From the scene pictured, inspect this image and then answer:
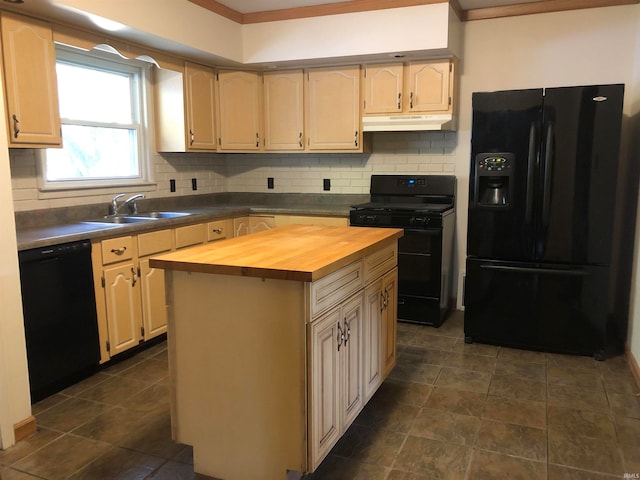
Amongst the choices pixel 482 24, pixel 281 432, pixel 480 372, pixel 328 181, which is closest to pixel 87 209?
pixel 328 181

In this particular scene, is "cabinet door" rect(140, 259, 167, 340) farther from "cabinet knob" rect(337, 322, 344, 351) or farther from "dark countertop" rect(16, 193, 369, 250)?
"cabinet knob" rect(337, 322, 344, 351)

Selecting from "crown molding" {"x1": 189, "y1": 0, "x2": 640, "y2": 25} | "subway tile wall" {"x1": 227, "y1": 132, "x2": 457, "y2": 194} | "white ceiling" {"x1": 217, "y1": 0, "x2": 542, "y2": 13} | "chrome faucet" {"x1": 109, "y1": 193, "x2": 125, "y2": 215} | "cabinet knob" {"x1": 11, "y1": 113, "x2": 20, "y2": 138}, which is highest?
"white ceiling" {"x1": 217, "y1": 0, "x2": 542, "y2": 13}

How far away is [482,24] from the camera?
4.21 metres

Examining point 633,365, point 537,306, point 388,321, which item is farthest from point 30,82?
point 633,365

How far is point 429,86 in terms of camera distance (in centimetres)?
411

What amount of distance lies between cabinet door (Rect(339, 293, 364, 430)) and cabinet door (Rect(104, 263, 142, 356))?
170cm

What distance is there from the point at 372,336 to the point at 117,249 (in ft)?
5.66

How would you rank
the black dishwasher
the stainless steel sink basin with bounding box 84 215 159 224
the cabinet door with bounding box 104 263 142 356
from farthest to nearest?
1. the stainless steel sink basin with bounding box 84 215 159 224
2. the cabinet door with bounding box 104 263 142 356
3. the black dishwasher

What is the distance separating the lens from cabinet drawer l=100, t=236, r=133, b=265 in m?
3.11

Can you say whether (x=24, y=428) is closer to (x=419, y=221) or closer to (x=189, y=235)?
(x=189, y=235)

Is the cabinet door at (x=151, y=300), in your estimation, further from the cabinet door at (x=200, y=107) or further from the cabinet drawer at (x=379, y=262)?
the cabinet drawer at (x=379, y=262)

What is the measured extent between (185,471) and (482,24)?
394 centimetres

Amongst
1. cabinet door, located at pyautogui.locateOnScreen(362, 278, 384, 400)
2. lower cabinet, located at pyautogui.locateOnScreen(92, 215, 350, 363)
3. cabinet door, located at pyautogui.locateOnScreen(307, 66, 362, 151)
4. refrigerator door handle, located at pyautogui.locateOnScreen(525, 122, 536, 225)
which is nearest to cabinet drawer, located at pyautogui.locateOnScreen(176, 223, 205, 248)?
lower cabinet, located at pyautogui.locateOnScreen(92, 215, 350, 363)

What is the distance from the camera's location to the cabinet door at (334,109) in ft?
14.3
